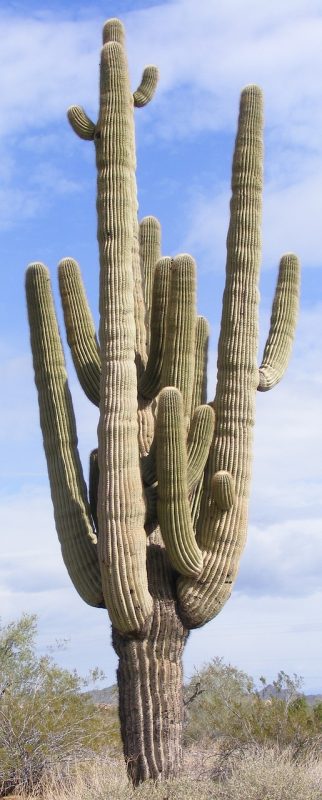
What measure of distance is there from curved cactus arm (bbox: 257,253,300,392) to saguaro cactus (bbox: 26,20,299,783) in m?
0.03

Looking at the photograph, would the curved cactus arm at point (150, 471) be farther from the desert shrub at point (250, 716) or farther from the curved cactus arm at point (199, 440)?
the desert shrub at point (250, 716)

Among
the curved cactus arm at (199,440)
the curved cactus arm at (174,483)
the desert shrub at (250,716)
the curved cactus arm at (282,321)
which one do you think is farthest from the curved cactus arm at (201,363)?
the desert shrub at (250,716)

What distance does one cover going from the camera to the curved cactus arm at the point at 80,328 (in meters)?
10.4

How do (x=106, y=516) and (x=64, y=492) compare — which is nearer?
(x=106, y=516)

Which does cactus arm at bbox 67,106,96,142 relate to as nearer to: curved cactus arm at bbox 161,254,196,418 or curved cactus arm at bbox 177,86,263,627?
curved cactus arm at bbox 177,86,263,627

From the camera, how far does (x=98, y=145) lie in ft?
34.0

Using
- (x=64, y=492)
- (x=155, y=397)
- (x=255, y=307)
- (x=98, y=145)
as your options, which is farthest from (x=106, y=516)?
(x=98, y=145)

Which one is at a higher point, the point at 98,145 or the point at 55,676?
the point at 98,145

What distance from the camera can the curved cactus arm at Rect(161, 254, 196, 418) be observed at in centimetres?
972

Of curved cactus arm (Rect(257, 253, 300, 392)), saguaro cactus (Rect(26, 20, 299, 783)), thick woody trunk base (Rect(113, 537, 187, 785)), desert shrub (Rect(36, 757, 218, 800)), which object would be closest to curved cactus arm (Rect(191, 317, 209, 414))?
saguaro cactus (Rect(26, 20, 299, 783))

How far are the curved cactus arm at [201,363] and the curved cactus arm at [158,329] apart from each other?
47 centimetres

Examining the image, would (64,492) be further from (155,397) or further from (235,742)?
(235,742)

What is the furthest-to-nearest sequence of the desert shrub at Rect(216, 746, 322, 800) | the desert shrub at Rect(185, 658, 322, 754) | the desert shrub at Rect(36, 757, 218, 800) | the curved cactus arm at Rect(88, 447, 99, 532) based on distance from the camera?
the desert shrub at Rect(185, 658, 322, 754)
the curved cactus arm at Rect(88, 447, 99, 532)
the desert shrub at Rect(216, 746, 322, 800)
the desert shrub at Rect(36, 757, 218, 800)

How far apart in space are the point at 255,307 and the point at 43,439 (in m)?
2.42
